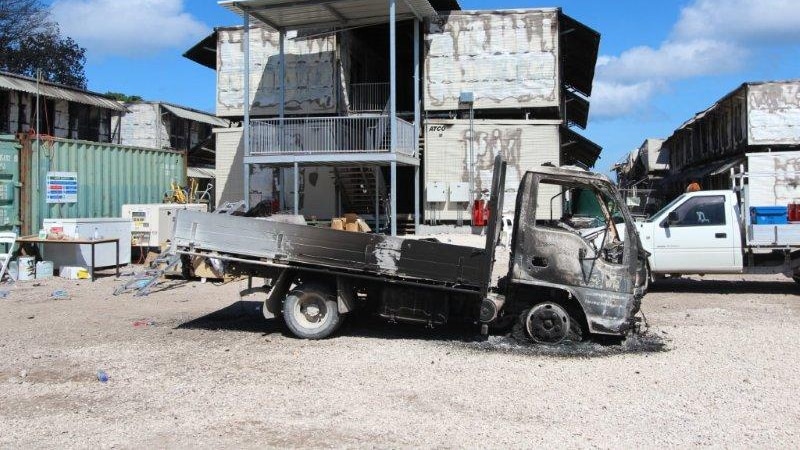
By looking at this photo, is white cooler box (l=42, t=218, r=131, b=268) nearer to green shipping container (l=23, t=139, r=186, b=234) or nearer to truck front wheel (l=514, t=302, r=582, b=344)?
green shipping container (l=23, t=139, r=186, b=234)

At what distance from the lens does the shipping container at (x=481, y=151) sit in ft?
67.7

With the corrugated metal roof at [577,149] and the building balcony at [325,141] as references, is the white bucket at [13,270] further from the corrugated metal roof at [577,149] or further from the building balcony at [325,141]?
the corrugated metal roof at [577,149]

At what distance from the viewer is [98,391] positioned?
20.2 feet

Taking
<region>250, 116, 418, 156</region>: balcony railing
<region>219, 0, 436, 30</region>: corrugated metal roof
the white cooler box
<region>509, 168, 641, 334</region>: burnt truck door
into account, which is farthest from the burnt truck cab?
<region>219, 0, 436, 30</region>: corrugated metal roof

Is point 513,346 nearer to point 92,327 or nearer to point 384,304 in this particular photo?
point 384,304

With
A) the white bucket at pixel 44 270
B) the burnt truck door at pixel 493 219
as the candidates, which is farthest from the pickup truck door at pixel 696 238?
the white bucket at pixel 44 270

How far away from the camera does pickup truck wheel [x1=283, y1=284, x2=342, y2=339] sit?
27.1 ft

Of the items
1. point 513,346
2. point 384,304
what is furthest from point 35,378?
point 513,346

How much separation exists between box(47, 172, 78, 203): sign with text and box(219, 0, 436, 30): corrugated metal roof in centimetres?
684

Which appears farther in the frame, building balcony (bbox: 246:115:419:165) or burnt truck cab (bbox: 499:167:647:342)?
building balcony (bbox: 246:115:419:165)

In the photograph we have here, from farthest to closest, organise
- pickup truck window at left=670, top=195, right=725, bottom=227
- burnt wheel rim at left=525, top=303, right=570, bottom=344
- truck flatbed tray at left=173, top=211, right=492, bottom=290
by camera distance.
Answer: pickup truck window at left=670, top=195, right=725, bottom=227 → truck flatbed tray at left=173, top=211, right=492, bottom=290 → burnt wheel rim at left=525, top=303, right=570, bottom=344

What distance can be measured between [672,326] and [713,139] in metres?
19.8

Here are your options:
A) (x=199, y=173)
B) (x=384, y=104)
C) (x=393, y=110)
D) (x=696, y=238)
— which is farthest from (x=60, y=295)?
(x=199, y=173)

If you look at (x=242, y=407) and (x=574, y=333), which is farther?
(x=574, y=333)
